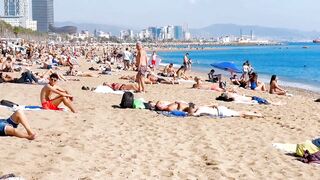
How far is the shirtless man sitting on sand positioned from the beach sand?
Answer: 30 centimetres

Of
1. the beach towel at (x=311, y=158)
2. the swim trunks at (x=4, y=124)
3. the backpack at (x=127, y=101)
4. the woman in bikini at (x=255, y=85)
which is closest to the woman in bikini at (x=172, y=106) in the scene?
the backpack at (x=127, y=101)

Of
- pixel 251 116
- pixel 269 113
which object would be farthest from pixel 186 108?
pixel 269 113

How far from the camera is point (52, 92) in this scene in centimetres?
960

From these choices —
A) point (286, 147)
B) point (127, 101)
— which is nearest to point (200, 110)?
point (127, 101)

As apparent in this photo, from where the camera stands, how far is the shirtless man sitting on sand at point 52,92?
9.46m

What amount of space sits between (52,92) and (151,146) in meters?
3.06

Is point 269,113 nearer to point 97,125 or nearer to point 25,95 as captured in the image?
point 97,125

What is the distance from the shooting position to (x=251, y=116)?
416 inches

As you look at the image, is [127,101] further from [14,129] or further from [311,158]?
[311,158]

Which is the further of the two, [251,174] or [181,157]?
[181,157]

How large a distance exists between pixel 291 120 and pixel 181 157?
459cm

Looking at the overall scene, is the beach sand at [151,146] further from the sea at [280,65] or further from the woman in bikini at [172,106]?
the sea at [280,65]

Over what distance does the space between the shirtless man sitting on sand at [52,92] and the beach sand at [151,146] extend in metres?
0.30

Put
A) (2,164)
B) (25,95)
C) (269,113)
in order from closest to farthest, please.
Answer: (2,164) → (269,113) → (25,95)
